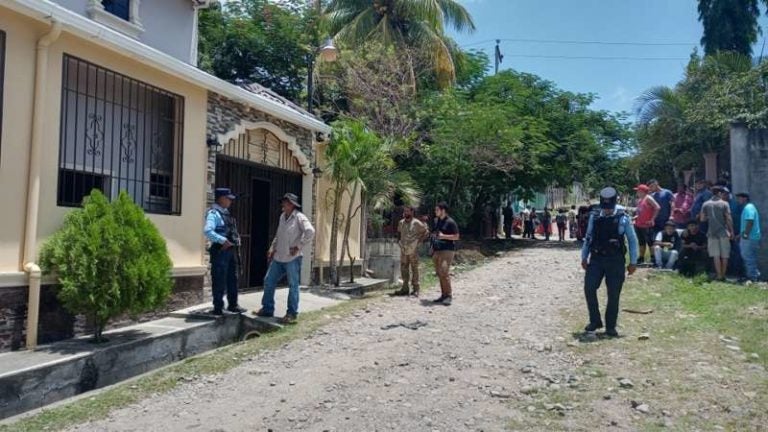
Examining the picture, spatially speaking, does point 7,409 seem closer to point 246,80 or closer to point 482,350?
point 482,350

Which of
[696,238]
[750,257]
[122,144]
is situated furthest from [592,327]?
[122,144]

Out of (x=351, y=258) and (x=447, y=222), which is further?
(x=351, y=258)

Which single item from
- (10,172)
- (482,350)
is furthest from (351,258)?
(10,172)

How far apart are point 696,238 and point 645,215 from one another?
1.04m

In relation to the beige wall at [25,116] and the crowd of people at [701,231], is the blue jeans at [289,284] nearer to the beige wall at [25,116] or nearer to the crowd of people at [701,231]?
the beige wall at [25,116]

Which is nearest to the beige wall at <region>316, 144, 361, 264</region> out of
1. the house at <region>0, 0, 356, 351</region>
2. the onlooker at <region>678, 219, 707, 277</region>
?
the house at <region>0, 0, 356, 351</region>

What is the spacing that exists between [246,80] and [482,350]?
15482 millimetres

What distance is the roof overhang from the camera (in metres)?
6.37

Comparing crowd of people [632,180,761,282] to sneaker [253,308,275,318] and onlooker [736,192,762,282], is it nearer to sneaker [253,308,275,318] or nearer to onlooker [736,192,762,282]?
onlooker [736,192,762,282]

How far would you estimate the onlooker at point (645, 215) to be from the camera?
12609 mm

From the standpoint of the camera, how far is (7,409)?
5.29 metres

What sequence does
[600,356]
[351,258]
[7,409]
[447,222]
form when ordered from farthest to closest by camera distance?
[351,258], [447,222], [600,356], [7,409]

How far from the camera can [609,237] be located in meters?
7.66

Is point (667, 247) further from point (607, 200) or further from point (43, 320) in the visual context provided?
point (43, 320)
